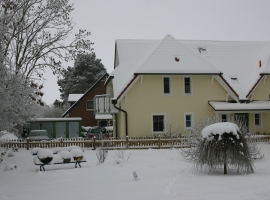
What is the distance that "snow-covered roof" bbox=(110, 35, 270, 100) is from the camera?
26.8 meters

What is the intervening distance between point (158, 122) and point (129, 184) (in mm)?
16253

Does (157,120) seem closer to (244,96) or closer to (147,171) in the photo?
(244,96)

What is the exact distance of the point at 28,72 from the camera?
77.7 feet

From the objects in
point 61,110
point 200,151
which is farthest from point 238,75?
point 61,110

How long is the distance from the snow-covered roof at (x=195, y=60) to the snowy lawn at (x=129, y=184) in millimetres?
12044

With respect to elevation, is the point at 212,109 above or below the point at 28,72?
below

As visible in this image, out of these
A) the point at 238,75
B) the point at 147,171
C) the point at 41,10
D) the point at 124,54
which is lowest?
the point at 147,171

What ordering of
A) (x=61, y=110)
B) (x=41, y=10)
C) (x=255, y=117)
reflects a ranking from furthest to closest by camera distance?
(x=61, y=110) → (x=255, y=117) → (x=41, y=10)

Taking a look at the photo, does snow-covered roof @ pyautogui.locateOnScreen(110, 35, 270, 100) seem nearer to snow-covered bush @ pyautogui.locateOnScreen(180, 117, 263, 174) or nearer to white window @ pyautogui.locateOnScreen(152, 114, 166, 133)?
white window @ pyautogui.locateOnScreen(152, 114, 166, 133)

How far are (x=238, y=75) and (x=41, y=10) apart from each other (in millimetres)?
16197

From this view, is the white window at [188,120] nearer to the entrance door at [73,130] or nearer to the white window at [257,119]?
the white window at [257,119]

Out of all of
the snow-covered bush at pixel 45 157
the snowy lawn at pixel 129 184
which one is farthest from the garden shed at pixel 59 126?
the snow-covered bush at pixel 45 157

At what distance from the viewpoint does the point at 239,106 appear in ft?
87.8

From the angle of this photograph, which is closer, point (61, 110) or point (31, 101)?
point (31, 101)
